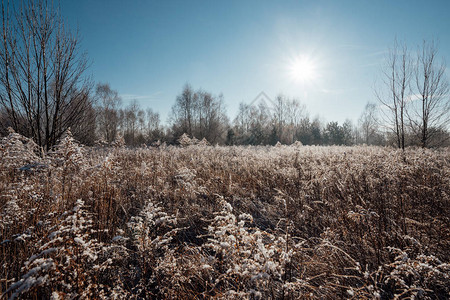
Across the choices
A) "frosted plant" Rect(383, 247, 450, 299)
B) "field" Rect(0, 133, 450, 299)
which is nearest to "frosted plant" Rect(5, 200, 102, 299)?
"field" Rect(0, 133, 450, 299)

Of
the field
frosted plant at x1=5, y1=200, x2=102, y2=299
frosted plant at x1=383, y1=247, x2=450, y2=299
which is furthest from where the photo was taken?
the field

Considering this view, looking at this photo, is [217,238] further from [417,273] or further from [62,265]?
[417,273]

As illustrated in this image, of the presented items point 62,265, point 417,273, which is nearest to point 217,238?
point 62,265

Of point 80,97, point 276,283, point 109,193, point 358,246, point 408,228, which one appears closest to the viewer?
point 276,283

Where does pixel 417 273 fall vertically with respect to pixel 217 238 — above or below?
above

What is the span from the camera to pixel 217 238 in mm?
2506

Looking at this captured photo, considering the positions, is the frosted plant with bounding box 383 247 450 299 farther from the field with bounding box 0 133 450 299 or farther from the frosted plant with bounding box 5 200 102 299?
the frosted plant with bounding box 5 200 102 299

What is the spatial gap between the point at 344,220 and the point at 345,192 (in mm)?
1147

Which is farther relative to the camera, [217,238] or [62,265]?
[217,238]

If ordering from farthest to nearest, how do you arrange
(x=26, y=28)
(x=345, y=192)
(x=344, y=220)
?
(x=26, y=28) < (x=345, y=192) < (x=344, y=220)

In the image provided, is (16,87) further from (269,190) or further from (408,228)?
(408,228)

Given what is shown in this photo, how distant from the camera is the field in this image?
58.6 inches

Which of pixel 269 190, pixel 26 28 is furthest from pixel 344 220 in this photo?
pixel 26 28

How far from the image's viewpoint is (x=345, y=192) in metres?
3.91
